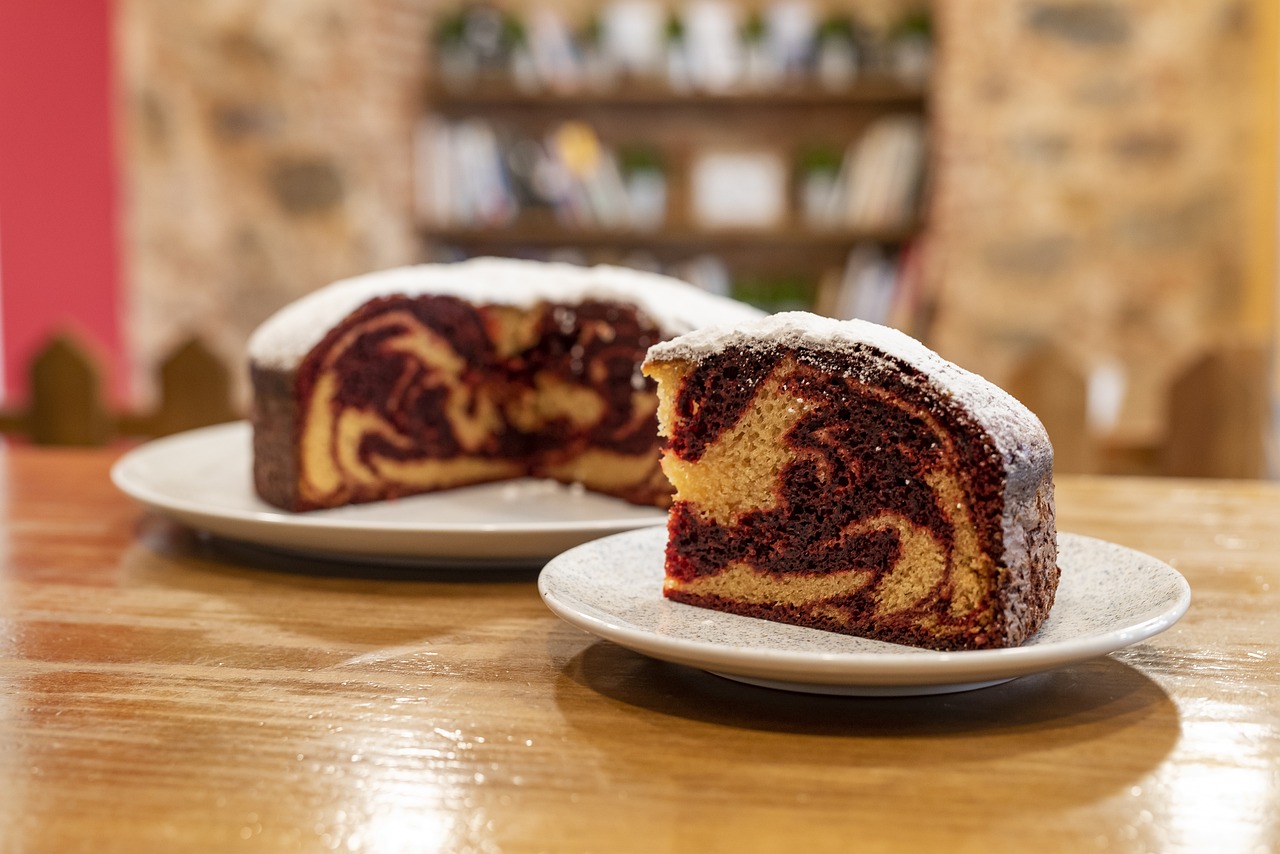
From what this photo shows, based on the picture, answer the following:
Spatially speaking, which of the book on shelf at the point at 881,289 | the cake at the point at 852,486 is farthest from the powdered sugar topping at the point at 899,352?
the book on shelf at the point at 881,289

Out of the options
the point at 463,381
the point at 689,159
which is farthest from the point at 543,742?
the point at 689,159

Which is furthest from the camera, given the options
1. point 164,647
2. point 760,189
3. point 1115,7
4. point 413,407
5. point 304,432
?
point 760,189

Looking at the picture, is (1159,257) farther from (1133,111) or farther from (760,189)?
(760,189)

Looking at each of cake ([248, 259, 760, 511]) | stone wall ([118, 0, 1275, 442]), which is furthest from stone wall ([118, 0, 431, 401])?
cake ([248, 259, 760, 511])

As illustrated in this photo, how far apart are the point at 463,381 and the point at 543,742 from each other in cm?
104

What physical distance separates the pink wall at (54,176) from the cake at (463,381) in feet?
10.3

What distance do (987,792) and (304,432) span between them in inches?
41.2

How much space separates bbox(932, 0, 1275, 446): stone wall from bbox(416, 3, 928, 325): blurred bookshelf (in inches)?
13.3

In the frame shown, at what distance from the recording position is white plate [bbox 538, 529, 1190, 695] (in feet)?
2.51

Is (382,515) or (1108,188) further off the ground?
(1108,188)

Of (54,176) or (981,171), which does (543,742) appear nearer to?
(981,171)

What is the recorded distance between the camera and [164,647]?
100 centimetres

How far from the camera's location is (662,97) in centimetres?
425

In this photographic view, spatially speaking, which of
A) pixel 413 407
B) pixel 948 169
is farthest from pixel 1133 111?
pixel 413 407
